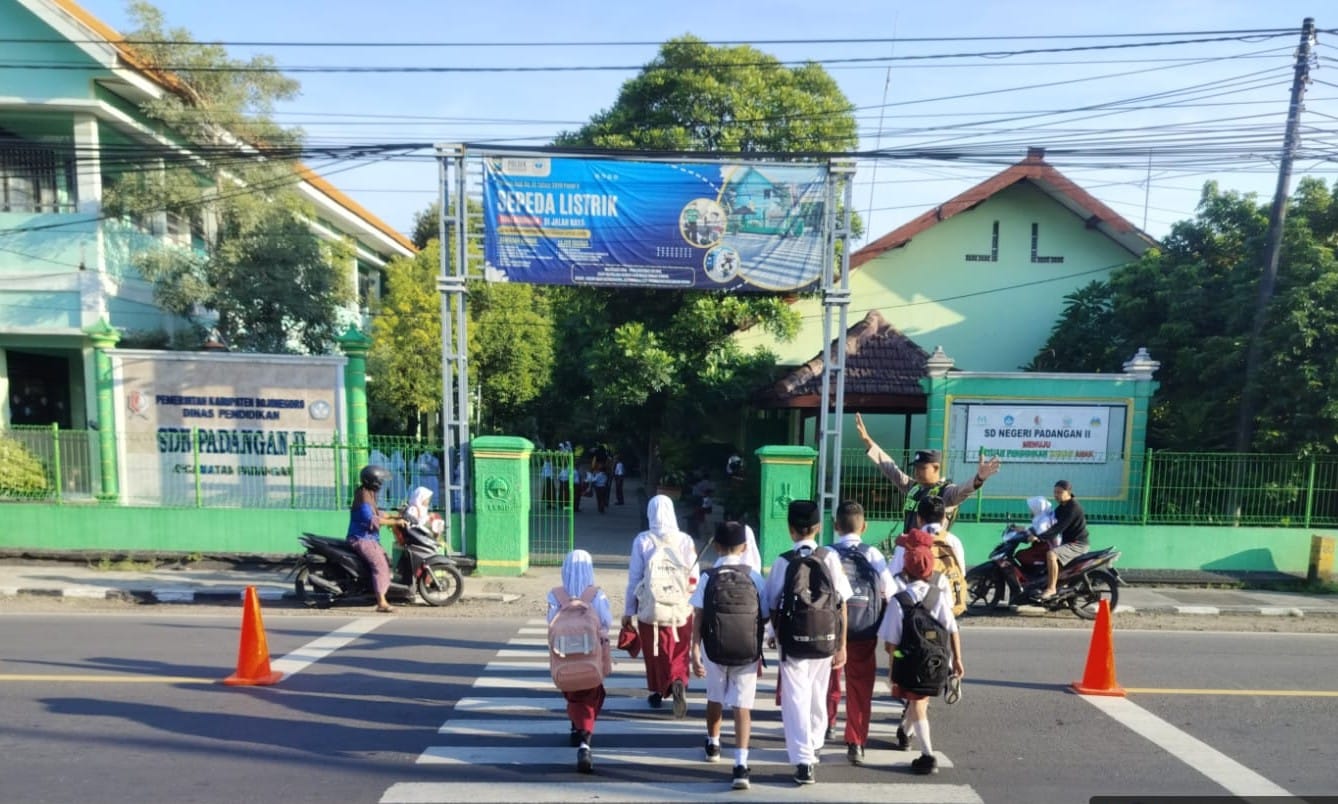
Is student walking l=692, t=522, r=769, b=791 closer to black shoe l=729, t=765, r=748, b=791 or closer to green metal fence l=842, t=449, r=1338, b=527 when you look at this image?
black shoe l=729, t=765, r=748, b=791

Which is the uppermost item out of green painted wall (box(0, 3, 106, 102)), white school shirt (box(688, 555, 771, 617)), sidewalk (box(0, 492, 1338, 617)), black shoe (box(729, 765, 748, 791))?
green painted wall (box(0, 3, 106, 102))

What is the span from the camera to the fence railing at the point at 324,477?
11039 millimetres

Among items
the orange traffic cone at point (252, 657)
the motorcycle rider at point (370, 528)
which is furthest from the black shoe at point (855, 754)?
the motorcycle rider at point (370, 528)

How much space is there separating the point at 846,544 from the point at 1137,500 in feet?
30.1

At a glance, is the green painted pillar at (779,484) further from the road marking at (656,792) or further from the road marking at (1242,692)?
the road marking at (656,792)

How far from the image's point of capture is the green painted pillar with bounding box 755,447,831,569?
424 inches

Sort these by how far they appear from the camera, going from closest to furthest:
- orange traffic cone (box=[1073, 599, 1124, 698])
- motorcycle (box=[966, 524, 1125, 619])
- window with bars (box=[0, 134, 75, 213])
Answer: orange traffic cone (box=[1073, 599, 1124, 698])
motorcycle (box=[966, 524, 1125, 619])
window with bars (box=[0, 134, 75, 213])

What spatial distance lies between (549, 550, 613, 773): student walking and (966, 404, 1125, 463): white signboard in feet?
28.8

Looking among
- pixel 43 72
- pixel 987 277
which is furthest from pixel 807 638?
pixel 43 72

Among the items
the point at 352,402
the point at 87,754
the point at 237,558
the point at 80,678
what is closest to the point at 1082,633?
the point at 87,754

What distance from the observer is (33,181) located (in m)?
13.9

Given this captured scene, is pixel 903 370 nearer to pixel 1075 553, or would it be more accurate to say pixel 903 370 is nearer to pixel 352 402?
pixel 1075 553

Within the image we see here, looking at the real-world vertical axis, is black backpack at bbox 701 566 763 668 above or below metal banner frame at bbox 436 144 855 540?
below

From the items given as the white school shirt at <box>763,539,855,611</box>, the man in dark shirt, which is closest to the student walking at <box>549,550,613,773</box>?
the white school shirt at <box>763,539,855,611</box>
